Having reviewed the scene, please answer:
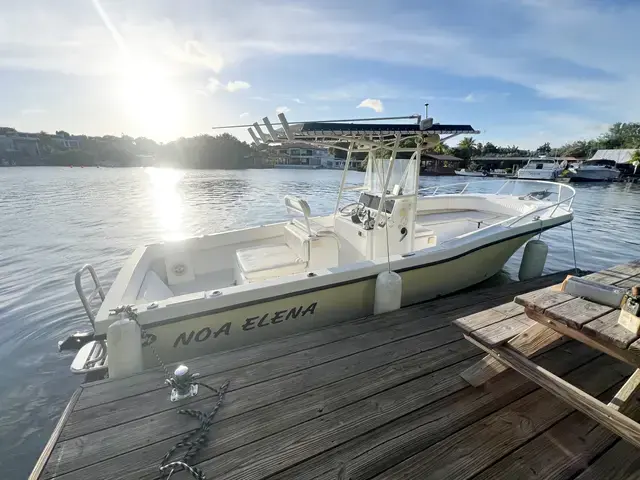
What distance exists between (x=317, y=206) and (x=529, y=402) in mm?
13824

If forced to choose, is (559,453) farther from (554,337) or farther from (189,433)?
(189,433)

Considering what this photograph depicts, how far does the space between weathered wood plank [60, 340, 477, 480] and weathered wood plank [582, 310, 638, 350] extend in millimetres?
963

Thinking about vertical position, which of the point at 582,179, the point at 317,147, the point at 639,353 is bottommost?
the point at 582,179

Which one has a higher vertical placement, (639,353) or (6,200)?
(639,353)

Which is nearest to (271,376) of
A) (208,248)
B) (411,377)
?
(411,377)

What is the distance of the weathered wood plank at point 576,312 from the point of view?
1.70m

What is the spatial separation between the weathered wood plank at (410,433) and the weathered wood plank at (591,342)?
1.91 feet

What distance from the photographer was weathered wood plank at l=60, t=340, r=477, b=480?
5.34 ft

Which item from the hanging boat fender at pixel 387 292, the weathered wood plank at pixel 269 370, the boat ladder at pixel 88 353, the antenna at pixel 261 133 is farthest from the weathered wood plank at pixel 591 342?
the boat ladder at pixel 88 353

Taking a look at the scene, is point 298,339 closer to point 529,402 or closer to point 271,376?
point 271,376

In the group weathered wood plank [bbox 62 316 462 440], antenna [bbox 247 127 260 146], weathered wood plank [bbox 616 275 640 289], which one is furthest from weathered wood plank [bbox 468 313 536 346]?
antenna [bbox 247 127 260 146]

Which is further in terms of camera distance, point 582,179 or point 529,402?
point 582,179

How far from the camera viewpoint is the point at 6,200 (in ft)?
48.3

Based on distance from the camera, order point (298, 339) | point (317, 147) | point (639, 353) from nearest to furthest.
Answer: point (639, 353) < point (298, 339) < point (317, 147)
